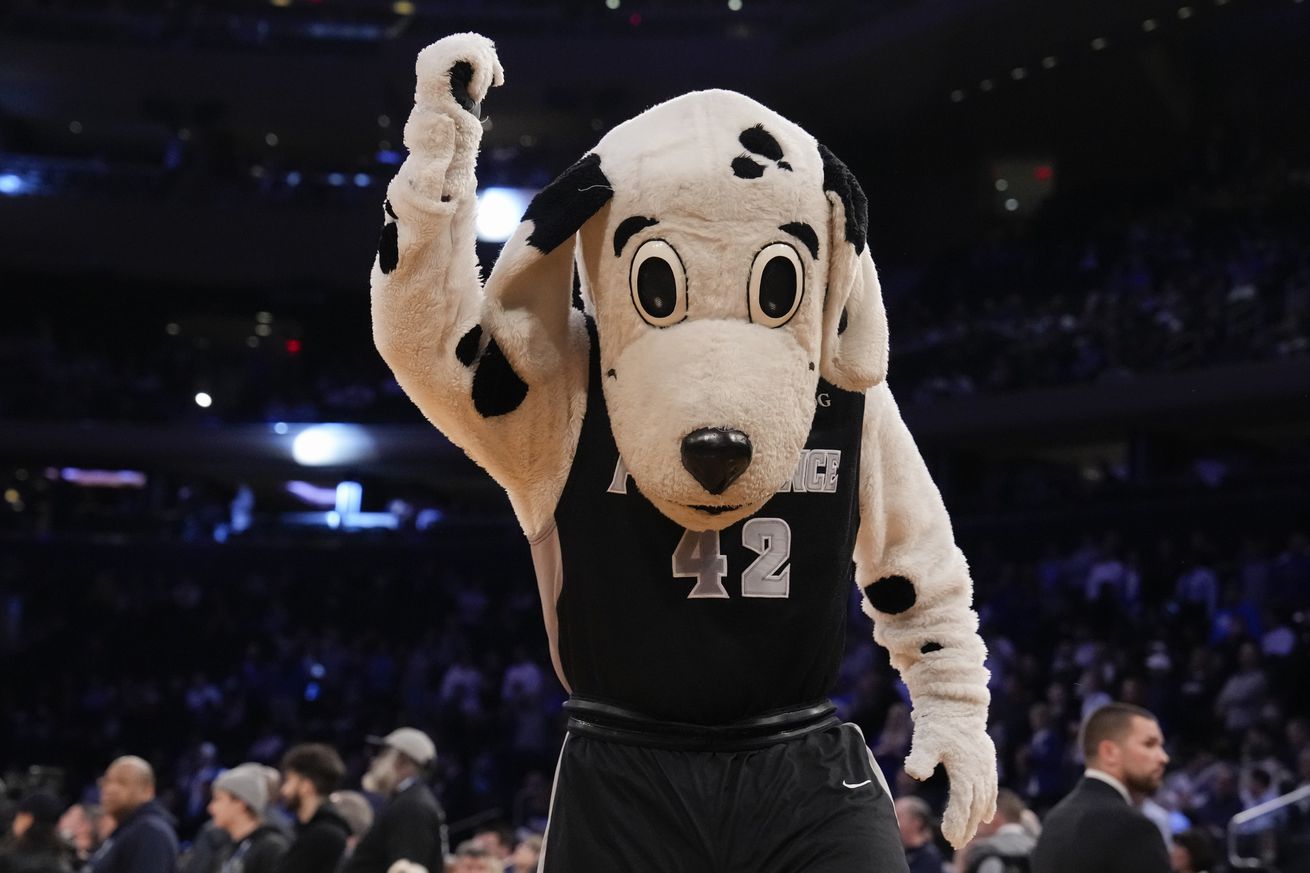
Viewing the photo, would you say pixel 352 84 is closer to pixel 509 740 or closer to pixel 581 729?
pixel 509 740

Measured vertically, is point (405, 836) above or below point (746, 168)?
below

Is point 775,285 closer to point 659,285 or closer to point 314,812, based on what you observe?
point 659,285

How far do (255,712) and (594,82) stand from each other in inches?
348

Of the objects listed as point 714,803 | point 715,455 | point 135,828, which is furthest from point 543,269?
point 135,828

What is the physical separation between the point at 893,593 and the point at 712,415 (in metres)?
0.72

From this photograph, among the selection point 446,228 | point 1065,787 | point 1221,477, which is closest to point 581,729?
point 446,228

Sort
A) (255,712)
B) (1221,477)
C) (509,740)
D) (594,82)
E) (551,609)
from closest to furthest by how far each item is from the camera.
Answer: (551,609) → (1221,477) → (509,740) → (255,712) → (594,82)

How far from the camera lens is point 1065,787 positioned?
9953 millimetres

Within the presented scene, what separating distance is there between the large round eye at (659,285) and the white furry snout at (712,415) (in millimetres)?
24

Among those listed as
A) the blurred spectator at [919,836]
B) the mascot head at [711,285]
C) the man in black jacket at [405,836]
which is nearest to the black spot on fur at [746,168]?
the mascot head at [711,285]

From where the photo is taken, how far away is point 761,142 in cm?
246

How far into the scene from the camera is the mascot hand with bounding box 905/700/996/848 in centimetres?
263

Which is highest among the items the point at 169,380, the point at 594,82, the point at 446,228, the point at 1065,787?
the point at 594,82

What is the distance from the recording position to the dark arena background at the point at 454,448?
13.0 m
